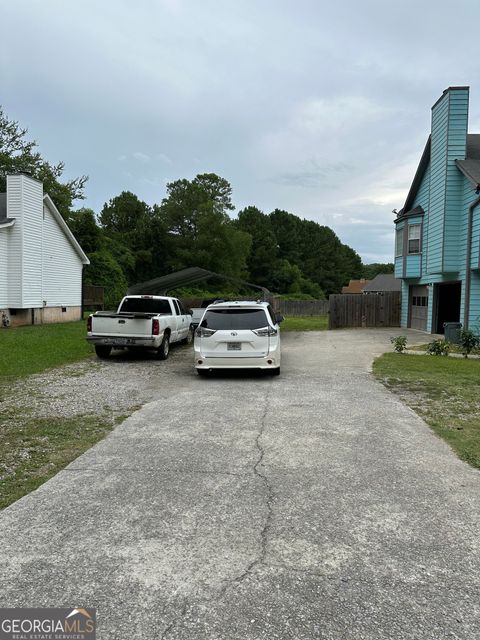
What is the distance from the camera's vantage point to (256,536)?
3.40m

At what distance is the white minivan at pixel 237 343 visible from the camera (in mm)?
9922

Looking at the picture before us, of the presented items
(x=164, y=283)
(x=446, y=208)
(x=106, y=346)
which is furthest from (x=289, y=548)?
(x=164, y=283)

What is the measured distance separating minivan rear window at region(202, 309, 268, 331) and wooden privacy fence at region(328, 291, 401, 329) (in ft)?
54.7

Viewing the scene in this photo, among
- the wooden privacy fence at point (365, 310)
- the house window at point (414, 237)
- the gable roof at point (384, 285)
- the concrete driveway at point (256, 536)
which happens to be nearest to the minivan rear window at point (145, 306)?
the concrete driveway at point (256, 536)

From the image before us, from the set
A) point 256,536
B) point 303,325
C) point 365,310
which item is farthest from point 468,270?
point 256,536

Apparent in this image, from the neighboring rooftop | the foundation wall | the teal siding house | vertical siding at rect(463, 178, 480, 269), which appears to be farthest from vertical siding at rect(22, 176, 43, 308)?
the neighboring rooftop

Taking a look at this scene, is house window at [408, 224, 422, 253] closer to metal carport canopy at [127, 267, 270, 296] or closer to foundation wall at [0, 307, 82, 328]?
metal carport canopy at [127, 267, 270, 296]

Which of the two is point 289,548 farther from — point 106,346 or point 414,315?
point 414,315

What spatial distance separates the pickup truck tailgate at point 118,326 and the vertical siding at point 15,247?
11.8 metres

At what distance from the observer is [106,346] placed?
13094mm

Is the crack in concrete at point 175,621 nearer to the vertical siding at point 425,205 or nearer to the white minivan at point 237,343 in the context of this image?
the white minivan at point 237,343

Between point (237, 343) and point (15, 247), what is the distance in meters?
16.6

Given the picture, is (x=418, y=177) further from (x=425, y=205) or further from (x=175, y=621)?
(x=175, y=621)

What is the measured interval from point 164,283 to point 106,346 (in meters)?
10.4
